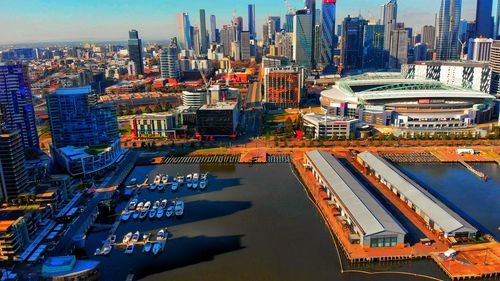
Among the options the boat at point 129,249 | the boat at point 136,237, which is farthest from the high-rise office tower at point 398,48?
the boat at point 129,249

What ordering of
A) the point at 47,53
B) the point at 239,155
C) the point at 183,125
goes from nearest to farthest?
the point at 239,155 < the point at 183,125 < the point at 47,53

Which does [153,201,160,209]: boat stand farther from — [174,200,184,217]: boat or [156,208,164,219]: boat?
[174,200,184,217]: boat

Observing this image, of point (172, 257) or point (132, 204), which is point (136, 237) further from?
point (132, 204)

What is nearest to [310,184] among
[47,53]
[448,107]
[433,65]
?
[448,107]

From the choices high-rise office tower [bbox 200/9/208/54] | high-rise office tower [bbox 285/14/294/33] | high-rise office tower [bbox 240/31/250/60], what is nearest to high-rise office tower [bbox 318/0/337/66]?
high-rise office tower [bbox 285/14/294/33]

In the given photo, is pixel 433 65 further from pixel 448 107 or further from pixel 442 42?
pixel 442 42

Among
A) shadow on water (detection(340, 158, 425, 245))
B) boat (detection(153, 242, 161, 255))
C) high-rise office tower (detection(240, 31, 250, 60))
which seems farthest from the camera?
high-rise office tower (detection(240, 31, 250, 60))

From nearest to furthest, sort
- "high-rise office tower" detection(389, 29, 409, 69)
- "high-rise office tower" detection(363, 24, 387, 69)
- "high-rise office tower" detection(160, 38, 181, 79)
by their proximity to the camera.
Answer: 1. "high-rise office tower" detection(160, 38, 181, 79)
2. "high-rise office tower" detection(389, 29, 409, 69)
3. "high-rise office tower" detection(363, 24, 387, 69)

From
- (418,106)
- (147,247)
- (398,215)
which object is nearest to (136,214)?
(147,247)
